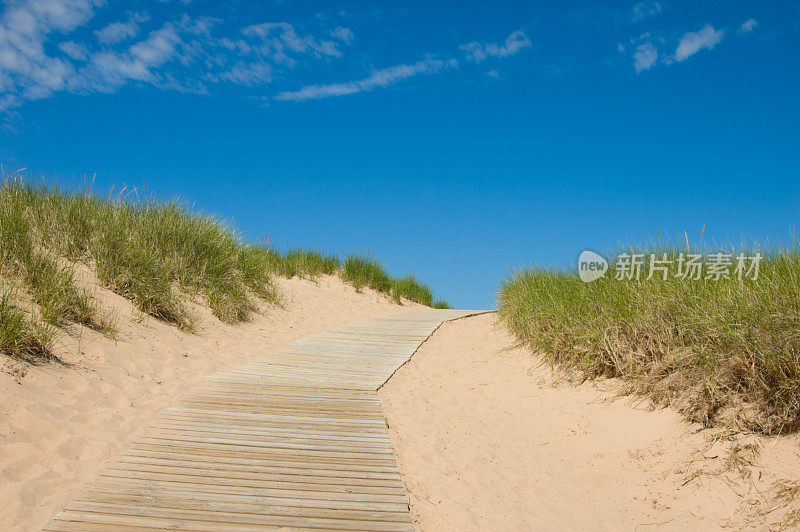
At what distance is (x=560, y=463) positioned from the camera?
434 cm

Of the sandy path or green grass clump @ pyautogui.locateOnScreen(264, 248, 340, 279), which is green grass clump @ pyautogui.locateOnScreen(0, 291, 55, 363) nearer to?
the sandy path

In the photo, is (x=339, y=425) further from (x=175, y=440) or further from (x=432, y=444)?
(x=175, y=440)

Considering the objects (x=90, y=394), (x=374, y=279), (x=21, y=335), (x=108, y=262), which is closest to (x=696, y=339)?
(x=90, y=394)

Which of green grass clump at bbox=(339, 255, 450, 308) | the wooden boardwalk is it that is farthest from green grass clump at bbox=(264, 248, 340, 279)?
the wooden boardwalk

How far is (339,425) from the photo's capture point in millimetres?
4434

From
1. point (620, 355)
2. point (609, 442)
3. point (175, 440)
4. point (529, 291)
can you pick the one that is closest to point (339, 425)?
point (175, 440)

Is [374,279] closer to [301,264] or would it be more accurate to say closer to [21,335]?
[301,264]

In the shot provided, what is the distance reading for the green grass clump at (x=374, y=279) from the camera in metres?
13.4

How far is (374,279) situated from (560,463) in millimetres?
9698

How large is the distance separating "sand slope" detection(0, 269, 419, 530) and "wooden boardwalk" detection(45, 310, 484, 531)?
0.22 m

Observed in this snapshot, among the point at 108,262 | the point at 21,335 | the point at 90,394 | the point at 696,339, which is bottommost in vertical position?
the point at 90,394

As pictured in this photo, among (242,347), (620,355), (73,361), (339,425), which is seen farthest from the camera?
(242,347)

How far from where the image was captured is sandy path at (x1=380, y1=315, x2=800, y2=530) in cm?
338

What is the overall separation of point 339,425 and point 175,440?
126cm
